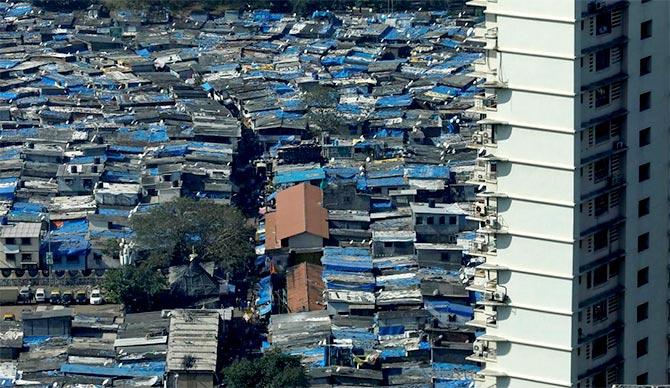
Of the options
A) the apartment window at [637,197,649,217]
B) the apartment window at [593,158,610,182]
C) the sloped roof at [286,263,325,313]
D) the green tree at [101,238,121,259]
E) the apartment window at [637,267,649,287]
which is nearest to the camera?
the apartment window at [593,158,610,182]

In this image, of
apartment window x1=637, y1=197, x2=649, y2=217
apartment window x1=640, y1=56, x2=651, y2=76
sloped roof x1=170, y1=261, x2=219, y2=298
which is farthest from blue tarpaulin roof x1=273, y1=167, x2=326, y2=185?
apartment window x1=640, y1=56, x2=651, y2=76

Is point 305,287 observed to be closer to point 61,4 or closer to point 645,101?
point 645,101

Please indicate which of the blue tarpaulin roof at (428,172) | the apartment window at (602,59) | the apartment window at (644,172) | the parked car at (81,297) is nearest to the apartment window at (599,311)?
the apartment window at (644,172)

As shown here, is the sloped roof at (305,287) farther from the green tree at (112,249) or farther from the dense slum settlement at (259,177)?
the green tree at (112,249)

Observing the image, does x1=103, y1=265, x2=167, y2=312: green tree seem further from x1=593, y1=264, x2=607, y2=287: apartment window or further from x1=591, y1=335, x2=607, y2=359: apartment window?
x1=593, y1=264, x2=607, y2=287: apartment window

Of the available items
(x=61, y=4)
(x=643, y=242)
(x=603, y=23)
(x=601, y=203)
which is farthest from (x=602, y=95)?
(x=61, y=4)

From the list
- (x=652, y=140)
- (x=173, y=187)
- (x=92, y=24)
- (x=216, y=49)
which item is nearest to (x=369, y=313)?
(x=173, y=187)
